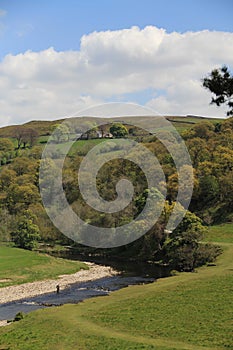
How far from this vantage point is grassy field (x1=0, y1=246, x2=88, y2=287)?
190 ft

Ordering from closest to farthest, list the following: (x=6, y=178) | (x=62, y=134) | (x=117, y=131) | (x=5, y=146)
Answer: (x=6, y=178) < (x=5, y=146) < (x=62, y=134) < (x=117, y=131)

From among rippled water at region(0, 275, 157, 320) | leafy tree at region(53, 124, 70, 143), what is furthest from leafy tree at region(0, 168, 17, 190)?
rippled water at region(0, 275, 157, 320)

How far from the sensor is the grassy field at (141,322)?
27.5 meters

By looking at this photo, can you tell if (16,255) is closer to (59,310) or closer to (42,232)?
(42,232)

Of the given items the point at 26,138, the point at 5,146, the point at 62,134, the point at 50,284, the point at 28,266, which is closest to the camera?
the point at 50,284

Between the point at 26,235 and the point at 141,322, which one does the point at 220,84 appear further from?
the point at 26,235

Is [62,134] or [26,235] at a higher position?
[62,134]

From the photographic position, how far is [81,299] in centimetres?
4653

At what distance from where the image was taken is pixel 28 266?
63.1 metres

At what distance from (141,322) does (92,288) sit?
71.3ft

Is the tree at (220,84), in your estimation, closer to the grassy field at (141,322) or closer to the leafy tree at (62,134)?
the grassy field at (141,322)

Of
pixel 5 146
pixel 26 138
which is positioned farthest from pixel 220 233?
pixel 26 138

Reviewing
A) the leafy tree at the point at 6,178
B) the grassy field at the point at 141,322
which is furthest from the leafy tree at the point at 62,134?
the grassy field at the point at 141,322

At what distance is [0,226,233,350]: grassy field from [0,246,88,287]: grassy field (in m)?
17.5
